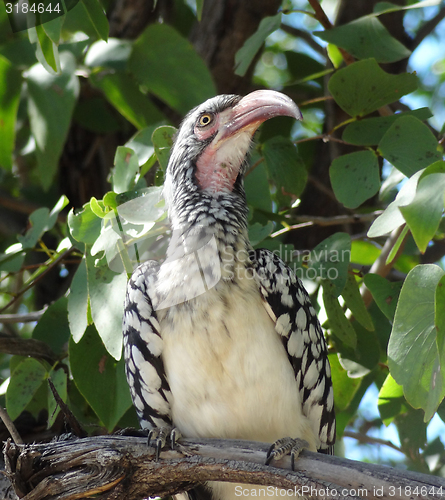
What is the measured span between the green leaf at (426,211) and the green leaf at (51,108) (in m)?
2.46

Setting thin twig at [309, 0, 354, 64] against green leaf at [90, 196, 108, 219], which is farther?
thin twig at [309, 0, 354, 64]

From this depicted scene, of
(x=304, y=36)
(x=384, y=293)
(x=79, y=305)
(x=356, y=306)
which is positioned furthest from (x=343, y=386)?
(x=304, y=36)

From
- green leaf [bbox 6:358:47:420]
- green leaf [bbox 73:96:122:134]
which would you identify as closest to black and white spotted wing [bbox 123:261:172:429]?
green leaf [bbox 6:358:47:420]

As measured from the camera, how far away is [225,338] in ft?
8.62

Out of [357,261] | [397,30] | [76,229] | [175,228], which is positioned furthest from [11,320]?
[397,30]

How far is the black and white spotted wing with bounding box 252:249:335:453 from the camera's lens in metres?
2.78

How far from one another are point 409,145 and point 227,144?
0.96 m

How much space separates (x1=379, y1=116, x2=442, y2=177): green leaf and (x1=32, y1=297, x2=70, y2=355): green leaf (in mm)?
1999

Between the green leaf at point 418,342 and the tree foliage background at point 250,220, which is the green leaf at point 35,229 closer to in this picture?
the tree foliage background at point 250,220

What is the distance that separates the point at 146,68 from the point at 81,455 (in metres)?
2.51

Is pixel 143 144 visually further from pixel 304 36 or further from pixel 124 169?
pixel 304 36

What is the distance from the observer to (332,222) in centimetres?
372

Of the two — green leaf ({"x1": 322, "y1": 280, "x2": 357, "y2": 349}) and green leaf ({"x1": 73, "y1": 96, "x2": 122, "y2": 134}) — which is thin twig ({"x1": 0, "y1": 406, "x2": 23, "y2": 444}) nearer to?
green leaf ({"x1": 322, "y1": 280, "x2": 357, "y2": 349})

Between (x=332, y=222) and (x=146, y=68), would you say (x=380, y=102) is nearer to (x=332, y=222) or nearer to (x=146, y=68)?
(x=332, y=222)
